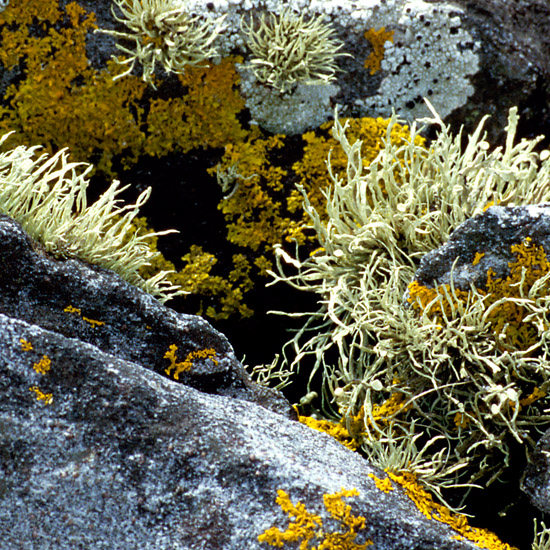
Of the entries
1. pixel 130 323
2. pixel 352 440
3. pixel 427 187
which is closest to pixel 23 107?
pixel 130 323

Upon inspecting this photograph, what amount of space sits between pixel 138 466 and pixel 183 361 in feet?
1.42

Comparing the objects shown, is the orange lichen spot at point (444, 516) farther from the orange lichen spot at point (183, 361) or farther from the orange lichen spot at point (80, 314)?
the orange lichen spot at point (80, 314)

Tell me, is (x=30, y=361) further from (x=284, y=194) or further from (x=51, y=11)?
(x=51, y=11)

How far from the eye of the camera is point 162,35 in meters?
2.55

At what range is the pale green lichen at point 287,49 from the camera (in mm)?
2578

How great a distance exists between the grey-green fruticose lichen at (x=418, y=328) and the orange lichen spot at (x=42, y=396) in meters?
0.97

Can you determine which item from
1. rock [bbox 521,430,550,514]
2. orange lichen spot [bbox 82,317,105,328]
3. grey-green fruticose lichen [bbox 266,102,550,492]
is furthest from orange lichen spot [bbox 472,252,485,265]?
orange lichen spot [bbox 82,317,105,328]

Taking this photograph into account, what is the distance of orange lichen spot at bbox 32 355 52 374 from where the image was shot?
1482 mm

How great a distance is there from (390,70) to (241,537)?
211 centimetres

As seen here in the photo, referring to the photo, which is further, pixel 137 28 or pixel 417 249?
pixel 137 28

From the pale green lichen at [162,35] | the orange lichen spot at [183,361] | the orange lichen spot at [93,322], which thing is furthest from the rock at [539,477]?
the pale green lichen at [162,35]

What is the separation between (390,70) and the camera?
280cm

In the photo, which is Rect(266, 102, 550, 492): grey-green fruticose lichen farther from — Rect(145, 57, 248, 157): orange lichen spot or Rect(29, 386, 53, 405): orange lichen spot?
Rect(29, 386, 53, 405): orange lichen spot

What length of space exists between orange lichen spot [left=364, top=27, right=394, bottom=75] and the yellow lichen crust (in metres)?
1.96
